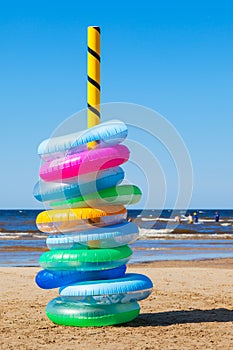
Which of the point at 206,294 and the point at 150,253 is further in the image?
the point at 150,253

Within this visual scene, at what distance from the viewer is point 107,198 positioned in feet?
28.7

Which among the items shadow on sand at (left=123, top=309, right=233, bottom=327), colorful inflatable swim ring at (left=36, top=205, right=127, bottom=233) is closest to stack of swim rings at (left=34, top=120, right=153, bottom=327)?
colorful inflatable swim ring at (left=36, top=205, right=127, bottom=233)

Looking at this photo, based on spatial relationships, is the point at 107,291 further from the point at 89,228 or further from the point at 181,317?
the point at 181,317

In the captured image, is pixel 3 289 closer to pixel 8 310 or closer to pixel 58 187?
pixel 8 310

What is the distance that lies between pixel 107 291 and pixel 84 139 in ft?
6.97

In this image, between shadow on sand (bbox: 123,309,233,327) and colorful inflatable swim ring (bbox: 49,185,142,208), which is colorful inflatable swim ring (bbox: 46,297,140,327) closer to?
shadow on sand (bbox: 123,309,233,327)

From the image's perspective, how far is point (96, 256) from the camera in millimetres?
8422

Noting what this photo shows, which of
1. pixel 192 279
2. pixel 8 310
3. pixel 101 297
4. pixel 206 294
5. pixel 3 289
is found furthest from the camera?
pixel 192 279

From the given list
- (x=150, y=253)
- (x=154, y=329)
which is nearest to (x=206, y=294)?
(x=154, y=329)

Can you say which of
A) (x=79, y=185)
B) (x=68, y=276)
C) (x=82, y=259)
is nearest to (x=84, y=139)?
(x=79, y=185)

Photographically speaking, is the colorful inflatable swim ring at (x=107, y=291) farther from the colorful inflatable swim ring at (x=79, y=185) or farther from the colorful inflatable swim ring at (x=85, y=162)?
the colorful inflatable swim ring at (x=85, y=162)

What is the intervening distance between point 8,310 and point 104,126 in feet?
12.6

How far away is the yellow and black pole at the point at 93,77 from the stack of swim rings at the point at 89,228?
275 millimetres

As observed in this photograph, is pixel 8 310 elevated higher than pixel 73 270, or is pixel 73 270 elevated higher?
pixel 73 270
